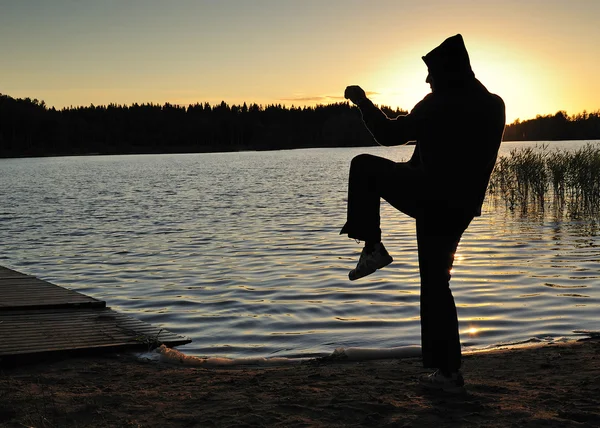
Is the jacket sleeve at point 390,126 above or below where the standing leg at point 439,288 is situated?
above

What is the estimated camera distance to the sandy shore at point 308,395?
451 cm

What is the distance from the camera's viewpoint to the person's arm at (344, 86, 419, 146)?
4270 mm

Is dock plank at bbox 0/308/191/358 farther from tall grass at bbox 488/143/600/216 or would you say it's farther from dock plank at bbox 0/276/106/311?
tall grass at bbox 488/143/600/216


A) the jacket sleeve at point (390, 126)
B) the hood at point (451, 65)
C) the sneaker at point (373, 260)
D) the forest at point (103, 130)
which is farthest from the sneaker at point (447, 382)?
the forest at point (103, 130)

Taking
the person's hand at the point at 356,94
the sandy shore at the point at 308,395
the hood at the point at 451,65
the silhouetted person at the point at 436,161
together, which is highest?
the hood at the point at 451,65

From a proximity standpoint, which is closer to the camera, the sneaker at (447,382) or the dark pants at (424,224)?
the dark pants at (424,224)

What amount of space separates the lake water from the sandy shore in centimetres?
184

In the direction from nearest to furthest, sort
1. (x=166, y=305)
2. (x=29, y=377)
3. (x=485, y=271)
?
(x=29, y=377), (x=166, y=305), (x=485, y=271)

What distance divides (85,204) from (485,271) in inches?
947

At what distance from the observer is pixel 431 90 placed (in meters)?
4.66

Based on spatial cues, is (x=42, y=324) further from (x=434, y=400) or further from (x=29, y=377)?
(x=434, y=400)

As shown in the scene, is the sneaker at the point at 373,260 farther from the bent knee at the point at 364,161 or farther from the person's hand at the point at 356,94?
the person's hand at the point at 356,94

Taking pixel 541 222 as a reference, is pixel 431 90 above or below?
above

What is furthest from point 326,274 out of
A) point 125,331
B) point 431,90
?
point 431,90
